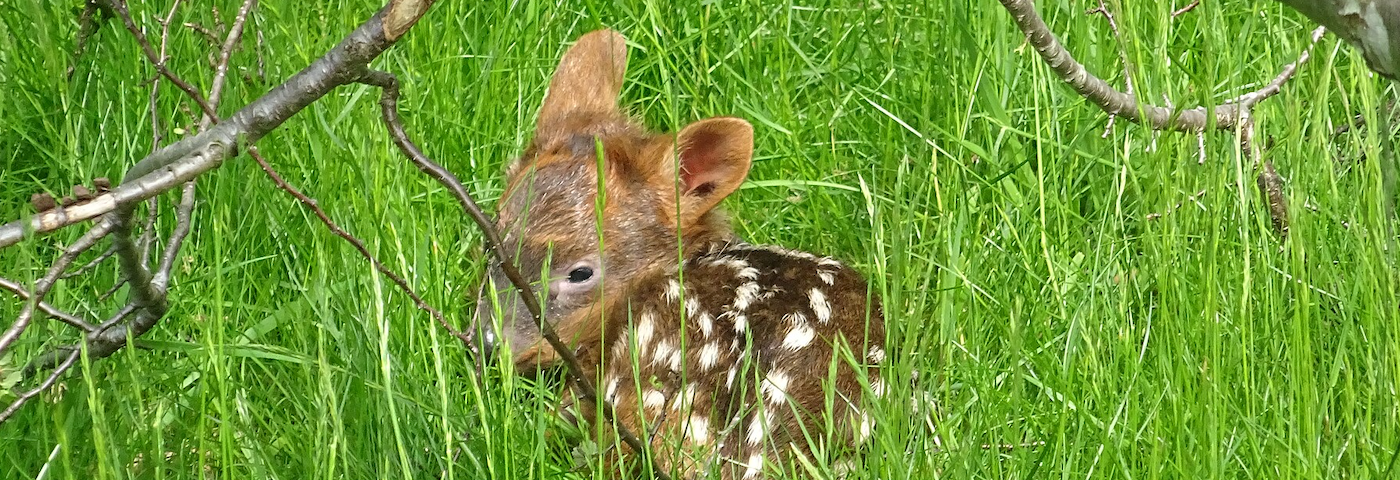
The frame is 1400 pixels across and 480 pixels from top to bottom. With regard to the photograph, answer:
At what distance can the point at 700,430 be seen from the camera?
296 centimetres

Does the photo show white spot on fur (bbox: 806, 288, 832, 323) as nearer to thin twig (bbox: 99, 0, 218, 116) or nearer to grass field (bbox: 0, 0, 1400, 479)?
grass field (bbox: 0, 0, 1400, 479)

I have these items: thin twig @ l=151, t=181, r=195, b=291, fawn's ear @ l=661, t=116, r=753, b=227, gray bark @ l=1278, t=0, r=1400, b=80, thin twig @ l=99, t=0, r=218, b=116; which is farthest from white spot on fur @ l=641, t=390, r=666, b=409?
gray bark @ l=1278, t=0, r=1400, b=80

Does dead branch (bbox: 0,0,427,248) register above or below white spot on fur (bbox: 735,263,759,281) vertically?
above

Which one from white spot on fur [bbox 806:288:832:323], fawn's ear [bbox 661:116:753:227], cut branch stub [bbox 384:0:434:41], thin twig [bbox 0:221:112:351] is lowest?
white spot on fur [bbox 806:288:832:323]

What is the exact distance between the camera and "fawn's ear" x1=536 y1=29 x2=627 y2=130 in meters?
4.08

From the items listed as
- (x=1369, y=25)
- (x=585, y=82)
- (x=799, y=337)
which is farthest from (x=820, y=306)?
(x=1369, y=25)

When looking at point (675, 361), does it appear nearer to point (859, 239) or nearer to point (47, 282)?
point (859, 239)

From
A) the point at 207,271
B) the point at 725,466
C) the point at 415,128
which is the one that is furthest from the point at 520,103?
the point at 725,466

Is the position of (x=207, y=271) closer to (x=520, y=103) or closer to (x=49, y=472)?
(x=49, y=472)

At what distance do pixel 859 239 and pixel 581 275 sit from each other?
0.77m

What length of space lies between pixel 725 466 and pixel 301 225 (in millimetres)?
1331

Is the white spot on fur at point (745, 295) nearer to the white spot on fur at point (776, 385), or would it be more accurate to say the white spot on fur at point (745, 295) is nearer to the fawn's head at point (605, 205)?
the white spot on fur at point (776, 385)

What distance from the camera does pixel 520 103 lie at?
4.25 metres

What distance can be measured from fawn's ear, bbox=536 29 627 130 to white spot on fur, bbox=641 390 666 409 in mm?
1147
